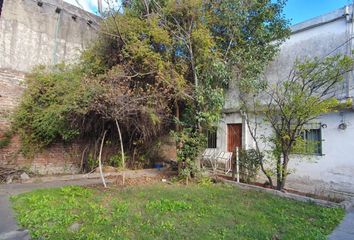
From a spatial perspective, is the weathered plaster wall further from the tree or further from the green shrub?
the tree

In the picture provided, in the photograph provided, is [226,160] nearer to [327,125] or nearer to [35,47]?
[327,125]

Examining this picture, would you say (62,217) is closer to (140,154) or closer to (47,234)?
(47,234)

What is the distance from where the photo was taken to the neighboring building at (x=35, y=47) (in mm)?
8586

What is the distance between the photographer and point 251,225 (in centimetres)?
440

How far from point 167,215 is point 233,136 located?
281 inches

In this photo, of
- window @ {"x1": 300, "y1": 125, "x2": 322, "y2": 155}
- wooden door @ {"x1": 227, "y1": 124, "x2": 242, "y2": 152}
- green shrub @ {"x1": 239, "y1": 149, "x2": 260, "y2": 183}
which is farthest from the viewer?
wooden door @ {"x1": 227, "y1": 124, "x2": 242, "y2": 152}

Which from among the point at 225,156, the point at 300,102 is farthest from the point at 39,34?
the point at 300,102

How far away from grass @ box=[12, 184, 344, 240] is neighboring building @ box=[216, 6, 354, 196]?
2724 millimetres

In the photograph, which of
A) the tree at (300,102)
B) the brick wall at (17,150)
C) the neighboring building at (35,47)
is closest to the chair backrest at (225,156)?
the tree at (300,102)

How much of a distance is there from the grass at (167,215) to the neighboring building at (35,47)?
3225mm

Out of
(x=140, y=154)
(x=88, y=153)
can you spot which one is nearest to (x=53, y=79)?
(x=88, y=153)

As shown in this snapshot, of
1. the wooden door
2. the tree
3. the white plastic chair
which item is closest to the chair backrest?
the white plastic chair

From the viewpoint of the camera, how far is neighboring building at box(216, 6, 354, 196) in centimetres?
779

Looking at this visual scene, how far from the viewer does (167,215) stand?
4.77 metres
